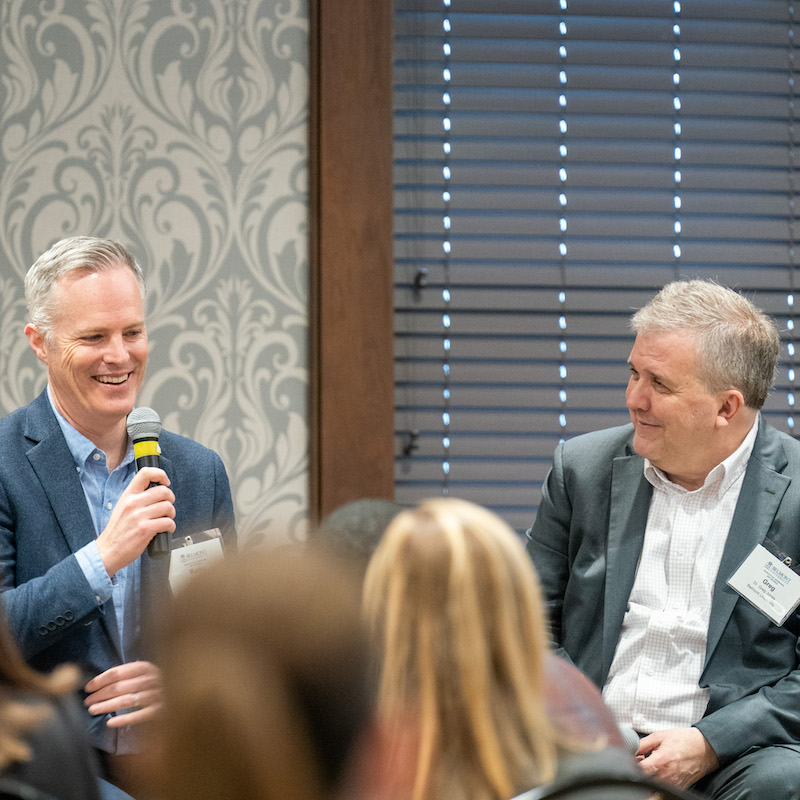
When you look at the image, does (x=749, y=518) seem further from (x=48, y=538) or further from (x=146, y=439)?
(x=48, y=538)

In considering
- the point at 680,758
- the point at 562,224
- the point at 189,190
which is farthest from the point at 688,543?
the point at 189,190

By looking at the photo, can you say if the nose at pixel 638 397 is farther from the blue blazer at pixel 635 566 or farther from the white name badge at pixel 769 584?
the white name badge at pixel 769 584

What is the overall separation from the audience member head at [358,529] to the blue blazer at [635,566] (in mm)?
1336

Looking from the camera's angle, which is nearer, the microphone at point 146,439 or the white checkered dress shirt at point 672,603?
the microphone at point 146,439

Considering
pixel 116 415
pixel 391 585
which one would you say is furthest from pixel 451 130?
pixel 391 585

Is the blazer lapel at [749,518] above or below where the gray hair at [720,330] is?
below

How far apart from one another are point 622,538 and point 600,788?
1.45 metres

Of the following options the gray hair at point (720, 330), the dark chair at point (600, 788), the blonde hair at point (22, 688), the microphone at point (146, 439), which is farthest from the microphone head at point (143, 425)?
the dark chair at point (600, 788)

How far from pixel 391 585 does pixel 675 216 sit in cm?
244

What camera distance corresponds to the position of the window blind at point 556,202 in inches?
119

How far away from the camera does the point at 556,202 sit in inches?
121

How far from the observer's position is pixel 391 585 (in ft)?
3.18

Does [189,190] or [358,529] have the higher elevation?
[189,190]

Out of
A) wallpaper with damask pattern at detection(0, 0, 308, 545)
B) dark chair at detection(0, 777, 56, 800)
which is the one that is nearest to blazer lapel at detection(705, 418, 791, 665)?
wallpaper with damask pattern at detection(0, 0, 308, 545)
